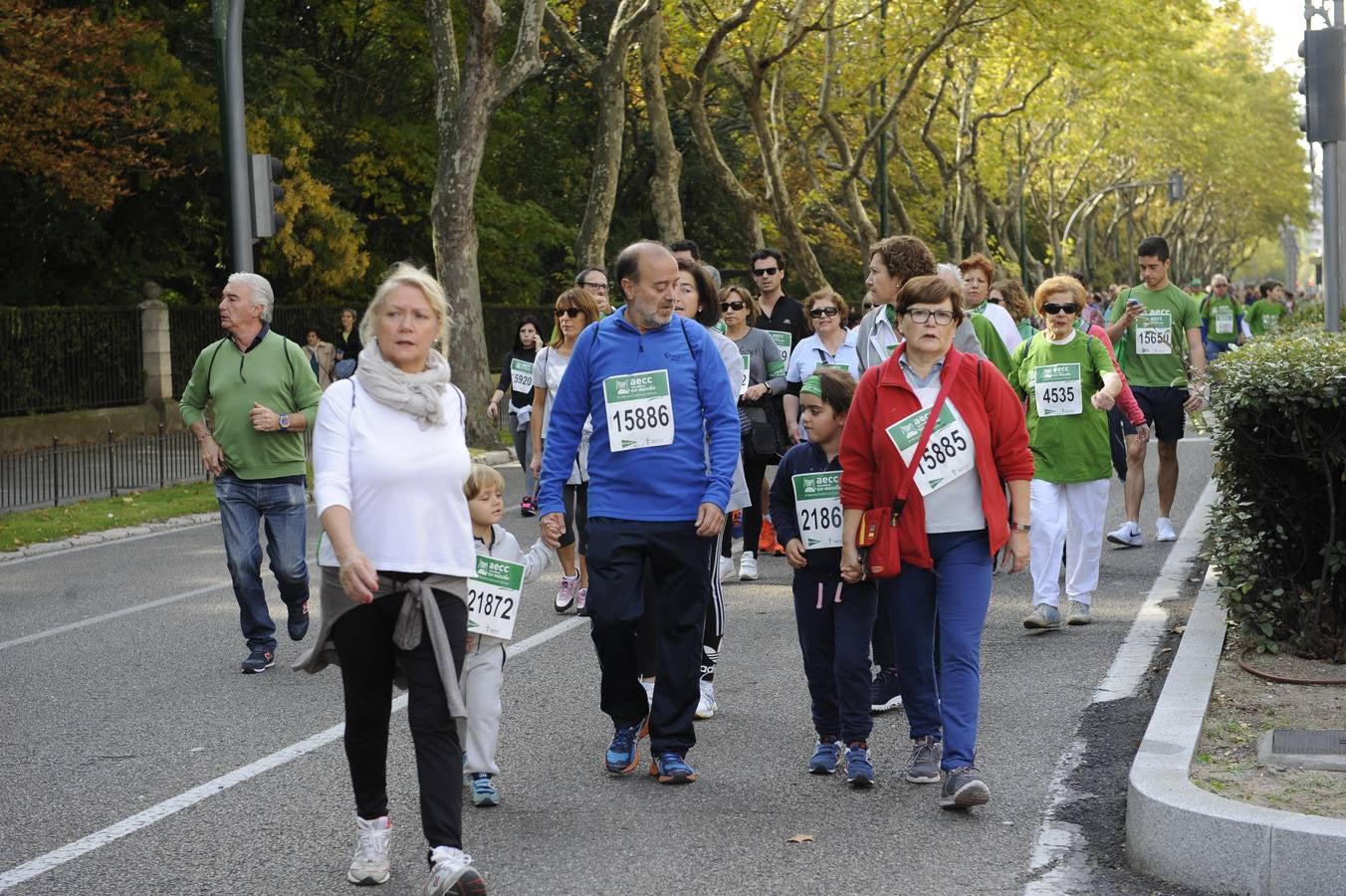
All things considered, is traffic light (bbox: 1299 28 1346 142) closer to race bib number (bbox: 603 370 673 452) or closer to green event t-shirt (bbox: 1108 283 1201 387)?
green event t-shirt (bbox: 1108 283 1201 387)

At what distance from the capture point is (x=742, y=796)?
608 centimetres

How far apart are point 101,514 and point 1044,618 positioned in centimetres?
1039

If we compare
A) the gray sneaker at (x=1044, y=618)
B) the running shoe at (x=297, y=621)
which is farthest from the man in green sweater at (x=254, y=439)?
the gray sneaker at (x=1044, y=618)

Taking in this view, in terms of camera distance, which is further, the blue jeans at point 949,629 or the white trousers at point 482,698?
the blue jeans at point 949,629

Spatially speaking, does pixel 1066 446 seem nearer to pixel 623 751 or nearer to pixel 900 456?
pixel 900 456

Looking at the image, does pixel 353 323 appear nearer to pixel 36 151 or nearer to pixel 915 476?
pixel 36 151

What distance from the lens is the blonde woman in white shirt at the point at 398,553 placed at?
489cm

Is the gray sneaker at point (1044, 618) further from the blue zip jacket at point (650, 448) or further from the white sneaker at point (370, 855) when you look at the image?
the white sneaker at point (370, 855)

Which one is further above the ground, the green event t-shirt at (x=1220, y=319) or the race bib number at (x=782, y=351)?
the green event t-shirt at (x=1220, y=319)

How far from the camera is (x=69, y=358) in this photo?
85.7 ft

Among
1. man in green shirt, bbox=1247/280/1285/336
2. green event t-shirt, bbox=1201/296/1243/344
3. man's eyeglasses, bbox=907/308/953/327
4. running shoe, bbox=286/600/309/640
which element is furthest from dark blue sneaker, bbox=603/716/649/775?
man in green shirt, bbox=1247/280/1285/336

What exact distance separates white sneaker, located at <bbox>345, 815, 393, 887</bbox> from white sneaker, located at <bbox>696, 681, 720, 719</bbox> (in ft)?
7.78

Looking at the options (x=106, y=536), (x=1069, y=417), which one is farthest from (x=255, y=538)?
(x=106, y=536)

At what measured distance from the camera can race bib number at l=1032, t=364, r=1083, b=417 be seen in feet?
31.7
